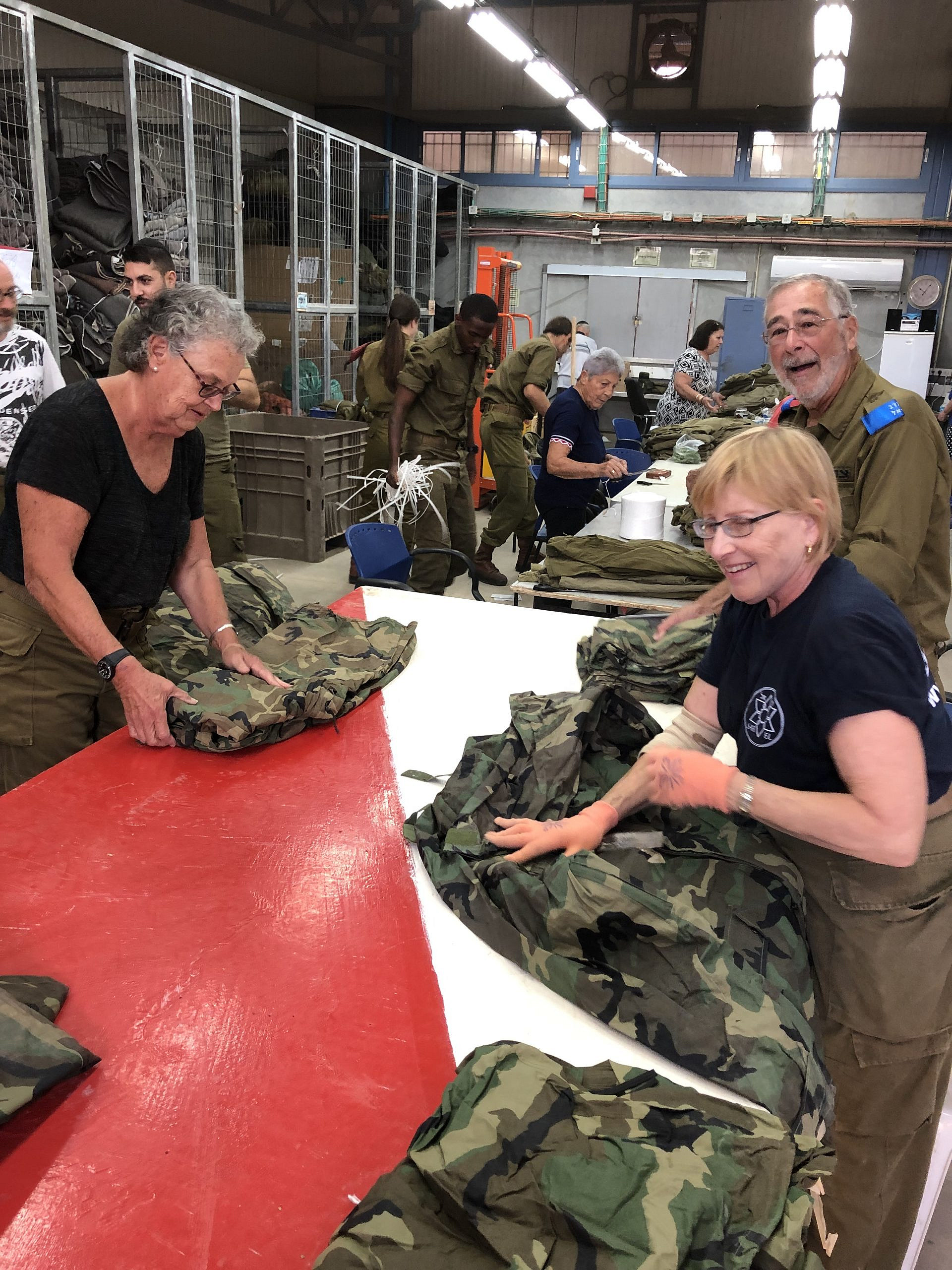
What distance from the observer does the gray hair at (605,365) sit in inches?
201

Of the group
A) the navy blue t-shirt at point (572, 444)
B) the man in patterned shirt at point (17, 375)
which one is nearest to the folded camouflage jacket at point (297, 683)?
the man in patterned shirt at point (17, 375)

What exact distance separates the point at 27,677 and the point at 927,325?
12.5m

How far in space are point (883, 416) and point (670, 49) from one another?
1217 cm

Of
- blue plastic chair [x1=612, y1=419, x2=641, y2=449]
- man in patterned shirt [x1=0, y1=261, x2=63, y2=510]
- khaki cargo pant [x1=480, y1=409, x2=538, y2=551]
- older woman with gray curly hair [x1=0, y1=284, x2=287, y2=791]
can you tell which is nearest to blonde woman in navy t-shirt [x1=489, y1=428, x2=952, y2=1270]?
older woman with gray curly hair [x1=0, y1=284, x2=287, y2=791]

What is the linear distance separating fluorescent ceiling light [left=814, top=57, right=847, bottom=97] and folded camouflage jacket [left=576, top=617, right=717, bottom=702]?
30.6 feet

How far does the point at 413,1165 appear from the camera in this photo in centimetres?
102

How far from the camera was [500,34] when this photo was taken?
8.59 m

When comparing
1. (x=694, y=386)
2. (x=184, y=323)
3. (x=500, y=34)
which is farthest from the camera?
(x=500, y=34)

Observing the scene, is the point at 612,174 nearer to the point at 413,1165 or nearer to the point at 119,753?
the point at 119,753

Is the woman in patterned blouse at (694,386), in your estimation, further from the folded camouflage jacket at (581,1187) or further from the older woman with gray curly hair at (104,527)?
the folded camouflage jacket at (581,1187)

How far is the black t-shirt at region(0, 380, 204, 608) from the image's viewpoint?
1963 millimetres

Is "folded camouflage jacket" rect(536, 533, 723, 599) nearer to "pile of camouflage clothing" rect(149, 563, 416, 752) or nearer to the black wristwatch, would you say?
"pile of camouflage clothing" rect(149, 563, 416, 752)

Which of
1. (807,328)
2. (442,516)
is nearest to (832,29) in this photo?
(442,516)

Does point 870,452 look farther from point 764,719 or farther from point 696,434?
point 696,434
